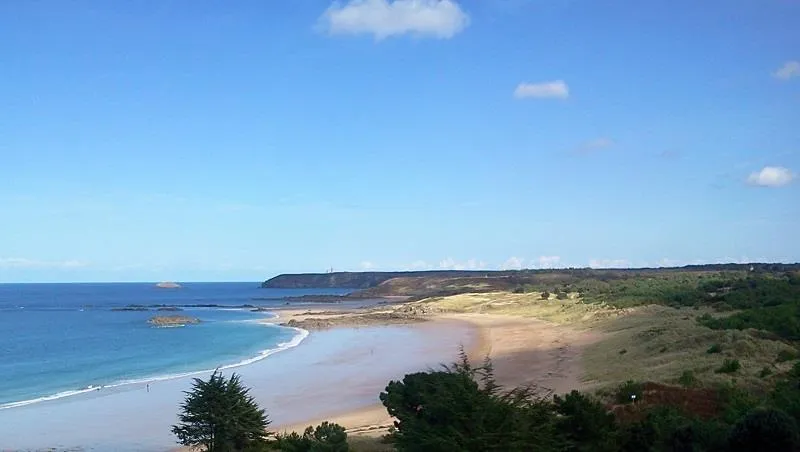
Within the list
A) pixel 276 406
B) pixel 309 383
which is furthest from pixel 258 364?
pixel 276 406

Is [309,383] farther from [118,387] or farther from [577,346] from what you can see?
[577,346]

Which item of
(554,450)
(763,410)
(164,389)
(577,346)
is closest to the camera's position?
(554,450)

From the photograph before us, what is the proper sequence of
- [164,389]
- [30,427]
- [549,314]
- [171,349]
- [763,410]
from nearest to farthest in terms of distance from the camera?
[763,410] → [30,427] → [164,389] → [171,349] → [549,314]

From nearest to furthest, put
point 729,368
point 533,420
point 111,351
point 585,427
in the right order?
point 533,420, point 585,427, point 729,368, point 111,351

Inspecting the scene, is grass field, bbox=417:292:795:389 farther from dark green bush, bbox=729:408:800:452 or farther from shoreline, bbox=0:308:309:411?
shoreline, bbox=0:308:309:411

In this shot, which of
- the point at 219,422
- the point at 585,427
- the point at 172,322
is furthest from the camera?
the point at 172,322

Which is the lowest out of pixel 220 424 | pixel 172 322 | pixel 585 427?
pixel 172 322

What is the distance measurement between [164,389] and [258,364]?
28.5ft

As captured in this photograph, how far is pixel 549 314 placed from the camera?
228 ft

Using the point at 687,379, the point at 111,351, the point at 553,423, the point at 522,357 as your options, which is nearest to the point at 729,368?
the point at 687,379

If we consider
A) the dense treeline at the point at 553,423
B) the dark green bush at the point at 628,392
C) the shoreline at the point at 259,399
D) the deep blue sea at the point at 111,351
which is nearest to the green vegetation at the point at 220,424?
the dense treeline at the point at 553,423

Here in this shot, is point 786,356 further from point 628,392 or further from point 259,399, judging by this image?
point 259,399

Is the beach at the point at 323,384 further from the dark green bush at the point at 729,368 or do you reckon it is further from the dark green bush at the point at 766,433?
the dark green bush at the point at 729,368

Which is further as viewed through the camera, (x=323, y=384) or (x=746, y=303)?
(x=746, y=303)
